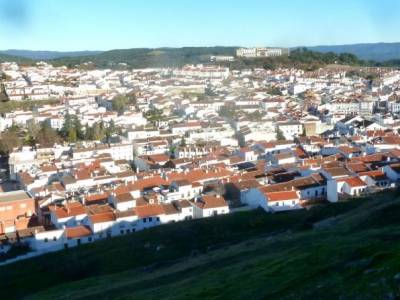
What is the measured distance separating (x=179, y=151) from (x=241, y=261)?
19.6 metres

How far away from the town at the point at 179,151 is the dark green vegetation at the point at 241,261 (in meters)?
1.96

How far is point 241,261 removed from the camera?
12820 millimetres

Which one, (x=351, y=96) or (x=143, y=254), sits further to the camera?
(x=351, y=96)

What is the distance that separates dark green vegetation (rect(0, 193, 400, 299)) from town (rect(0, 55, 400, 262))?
196 centimetres

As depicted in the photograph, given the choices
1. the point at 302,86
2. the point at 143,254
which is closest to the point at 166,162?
the point at 143,254

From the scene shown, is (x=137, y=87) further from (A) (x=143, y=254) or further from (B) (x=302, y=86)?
(A) (x=143, y=254)

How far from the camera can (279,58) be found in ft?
268

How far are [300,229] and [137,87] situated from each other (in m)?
48.7

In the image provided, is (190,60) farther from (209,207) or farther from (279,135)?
(209,207)

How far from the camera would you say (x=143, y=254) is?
16812mm

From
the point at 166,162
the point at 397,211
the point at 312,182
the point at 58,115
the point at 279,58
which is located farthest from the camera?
the point at 279,58

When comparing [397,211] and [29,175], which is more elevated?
[397,211]

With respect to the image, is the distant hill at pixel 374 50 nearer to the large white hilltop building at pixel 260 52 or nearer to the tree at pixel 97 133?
the large white hilltop building at pixel 260 52

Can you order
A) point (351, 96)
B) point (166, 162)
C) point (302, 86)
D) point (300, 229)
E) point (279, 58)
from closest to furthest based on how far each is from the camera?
point (300, 229), point (166, 162), point (351, 96), point (302, 86), point (279, 58)
